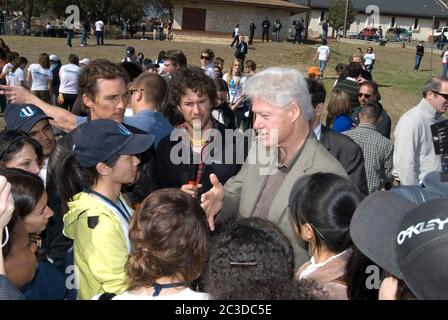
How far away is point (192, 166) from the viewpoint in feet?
12.7

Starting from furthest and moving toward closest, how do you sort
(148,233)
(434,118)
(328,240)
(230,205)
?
(434,118) < (230,205) < (328,240) < (148,233)

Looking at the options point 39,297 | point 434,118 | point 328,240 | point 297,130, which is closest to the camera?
point 328,240

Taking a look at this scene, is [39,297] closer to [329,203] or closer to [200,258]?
[200,258]

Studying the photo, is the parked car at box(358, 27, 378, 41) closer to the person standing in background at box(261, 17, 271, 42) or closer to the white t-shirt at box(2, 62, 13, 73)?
the person standing in background at box(261, 17, 271, 42)

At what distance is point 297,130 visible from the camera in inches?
129

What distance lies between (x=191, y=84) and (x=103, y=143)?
1.23 meters

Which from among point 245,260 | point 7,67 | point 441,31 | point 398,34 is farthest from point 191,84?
point 398,34

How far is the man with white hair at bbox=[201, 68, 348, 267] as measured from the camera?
3.14m

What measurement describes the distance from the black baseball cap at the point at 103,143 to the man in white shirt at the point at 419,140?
353cm

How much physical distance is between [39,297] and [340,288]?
62.9 inches

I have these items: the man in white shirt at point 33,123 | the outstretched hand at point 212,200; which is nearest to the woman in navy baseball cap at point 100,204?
the outstretched hand at point 212,200

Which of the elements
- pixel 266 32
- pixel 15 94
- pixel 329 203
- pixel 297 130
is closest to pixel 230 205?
pixel 297 130

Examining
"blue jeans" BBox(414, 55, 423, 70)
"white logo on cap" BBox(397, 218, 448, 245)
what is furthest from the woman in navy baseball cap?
"blue jeans" BBox(414, 55, 423, 70)

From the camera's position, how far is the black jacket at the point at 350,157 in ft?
13.7
